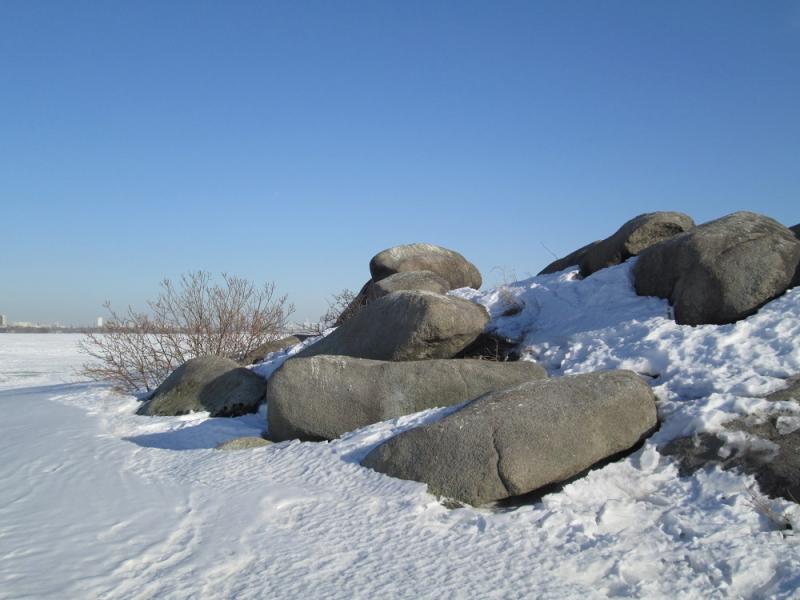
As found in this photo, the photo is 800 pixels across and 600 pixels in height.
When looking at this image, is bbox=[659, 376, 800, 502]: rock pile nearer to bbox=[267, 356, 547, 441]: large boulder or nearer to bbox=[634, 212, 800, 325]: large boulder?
bbox=[634, 212, 800, 325]: large boulder

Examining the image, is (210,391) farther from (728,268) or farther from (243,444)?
(728,268)

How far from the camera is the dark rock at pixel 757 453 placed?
462 cm

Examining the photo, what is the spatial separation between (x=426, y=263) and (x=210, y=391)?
659 centimetres

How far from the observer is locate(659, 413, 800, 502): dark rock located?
4617mm

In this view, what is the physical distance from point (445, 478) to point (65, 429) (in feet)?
18.8

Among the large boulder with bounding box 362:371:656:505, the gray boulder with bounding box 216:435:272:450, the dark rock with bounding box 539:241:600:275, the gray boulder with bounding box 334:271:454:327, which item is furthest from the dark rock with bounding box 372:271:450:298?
the large boulder with bounding box 362:371:656:505

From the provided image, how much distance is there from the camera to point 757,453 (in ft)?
16.2

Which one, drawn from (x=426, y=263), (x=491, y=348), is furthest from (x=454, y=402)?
(x=426, y=263)

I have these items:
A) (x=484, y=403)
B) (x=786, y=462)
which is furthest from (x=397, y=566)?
(x=786, y=462)

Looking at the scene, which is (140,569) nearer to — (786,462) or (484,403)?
(484,403)

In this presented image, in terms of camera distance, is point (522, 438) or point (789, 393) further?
point (789, 393)

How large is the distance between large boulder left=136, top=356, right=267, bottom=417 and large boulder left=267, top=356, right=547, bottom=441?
7.41ft

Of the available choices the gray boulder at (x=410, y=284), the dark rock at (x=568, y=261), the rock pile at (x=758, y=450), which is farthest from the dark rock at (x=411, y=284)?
the rock pile at (x=758, y=450)

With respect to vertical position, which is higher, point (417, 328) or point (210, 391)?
point (417, 328)
